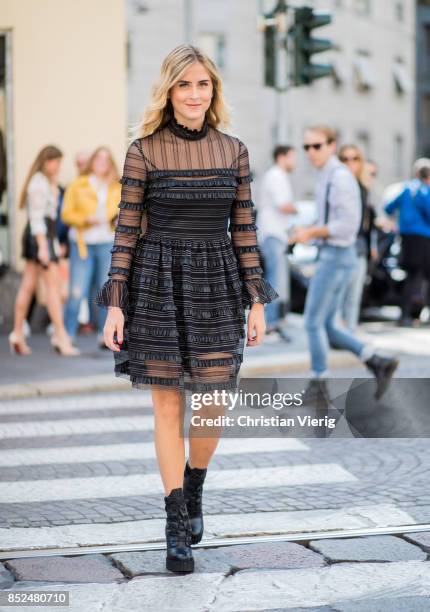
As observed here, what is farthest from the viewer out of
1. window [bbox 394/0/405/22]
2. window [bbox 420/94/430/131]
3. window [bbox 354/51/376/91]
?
window [bbox 420/94/430/131]

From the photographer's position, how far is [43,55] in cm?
1365

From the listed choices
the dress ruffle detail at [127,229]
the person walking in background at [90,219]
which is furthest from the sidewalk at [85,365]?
the dress ruffle detail at [127,229]

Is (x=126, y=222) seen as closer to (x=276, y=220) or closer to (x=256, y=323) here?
(x=256, y=323)

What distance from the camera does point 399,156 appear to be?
149 ft

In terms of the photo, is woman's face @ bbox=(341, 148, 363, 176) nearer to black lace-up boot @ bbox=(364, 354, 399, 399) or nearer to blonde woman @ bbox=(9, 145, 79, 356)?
blonde woman @ bbox=(9, 145, 79, 356)

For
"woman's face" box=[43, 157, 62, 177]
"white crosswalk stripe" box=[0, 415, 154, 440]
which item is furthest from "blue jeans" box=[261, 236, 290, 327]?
"white crosswalk stripe" box=[0, 415, 154, 440]

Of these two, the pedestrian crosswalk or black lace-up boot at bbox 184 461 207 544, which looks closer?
black lace-up boot at bbox 184 461 207 544

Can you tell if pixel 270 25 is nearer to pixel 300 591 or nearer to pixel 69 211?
pixel 69 211

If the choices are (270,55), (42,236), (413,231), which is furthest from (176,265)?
(413,231)

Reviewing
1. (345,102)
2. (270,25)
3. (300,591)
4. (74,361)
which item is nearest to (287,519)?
(300,591)

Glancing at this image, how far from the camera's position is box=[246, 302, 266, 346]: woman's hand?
4.66 metres

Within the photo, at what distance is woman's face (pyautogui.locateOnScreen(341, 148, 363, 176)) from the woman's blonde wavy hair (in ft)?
19.8

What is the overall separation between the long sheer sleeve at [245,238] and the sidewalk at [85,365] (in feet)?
15.0

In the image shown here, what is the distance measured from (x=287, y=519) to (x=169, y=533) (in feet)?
2.89
